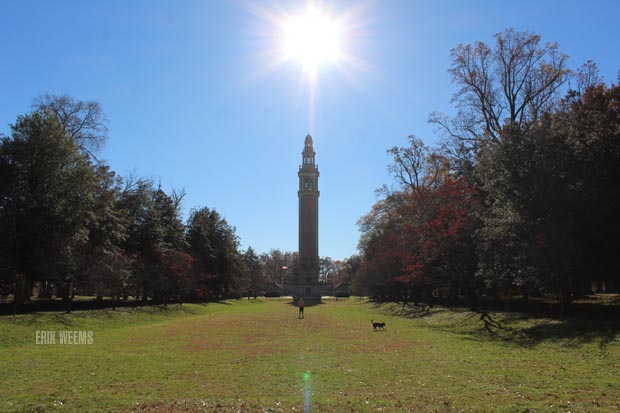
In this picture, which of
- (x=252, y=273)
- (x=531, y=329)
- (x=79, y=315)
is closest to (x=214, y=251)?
(x=252, y=273)

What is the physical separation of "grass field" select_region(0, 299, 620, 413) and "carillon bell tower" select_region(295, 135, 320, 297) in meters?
70.5

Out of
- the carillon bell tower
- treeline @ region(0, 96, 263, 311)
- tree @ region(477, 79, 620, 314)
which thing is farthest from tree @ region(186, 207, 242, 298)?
tree @ region(477, 79, 620, 314)

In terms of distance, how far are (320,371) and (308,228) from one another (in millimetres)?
84448

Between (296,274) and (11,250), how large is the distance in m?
69.4

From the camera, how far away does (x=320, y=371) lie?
13.5 meters

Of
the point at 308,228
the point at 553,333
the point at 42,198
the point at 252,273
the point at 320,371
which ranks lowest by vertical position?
the point at 320,371

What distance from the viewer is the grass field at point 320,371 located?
976cm

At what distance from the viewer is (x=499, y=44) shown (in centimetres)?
3400

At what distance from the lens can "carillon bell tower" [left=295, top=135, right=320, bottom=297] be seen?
311ft

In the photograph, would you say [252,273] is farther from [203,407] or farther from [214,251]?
[203,407]

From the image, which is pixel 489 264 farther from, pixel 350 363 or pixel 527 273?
pixel 350 363

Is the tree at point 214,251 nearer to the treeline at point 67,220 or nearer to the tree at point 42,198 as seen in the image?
the treeline at point 67,220

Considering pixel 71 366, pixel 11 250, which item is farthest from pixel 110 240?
pixel 71 366

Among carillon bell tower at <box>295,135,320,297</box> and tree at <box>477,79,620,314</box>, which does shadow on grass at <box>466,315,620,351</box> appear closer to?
tree at <box>477,79,620,314</box>
